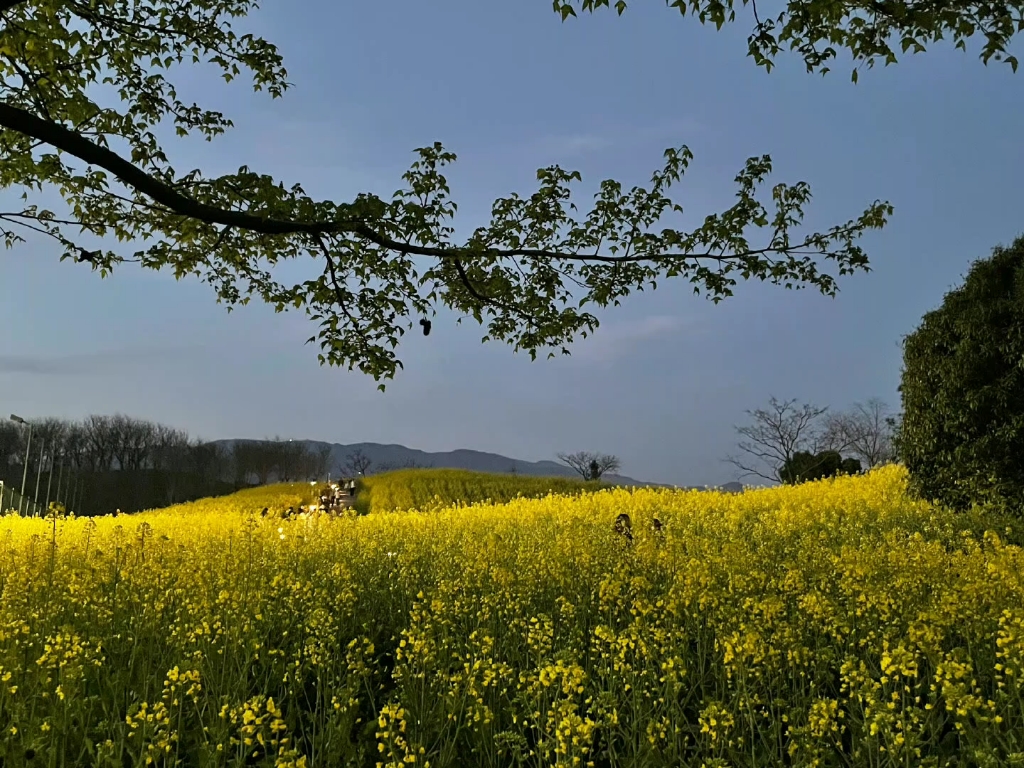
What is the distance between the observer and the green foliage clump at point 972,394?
10148mm

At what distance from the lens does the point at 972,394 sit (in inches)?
→ 409

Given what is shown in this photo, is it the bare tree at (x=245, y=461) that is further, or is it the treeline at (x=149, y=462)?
the bare tree at (x=245, y=461)

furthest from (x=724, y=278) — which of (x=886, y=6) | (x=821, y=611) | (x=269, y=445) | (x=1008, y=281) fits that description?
(x=269, y=445)

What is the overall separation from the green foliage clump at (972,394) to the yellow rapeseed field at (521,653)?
A: 1.21 m

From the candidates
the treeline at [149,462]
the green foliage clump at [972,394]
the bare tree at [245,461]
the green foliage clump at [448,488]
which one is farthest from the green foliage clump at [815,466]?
the bare tree at [245,461]

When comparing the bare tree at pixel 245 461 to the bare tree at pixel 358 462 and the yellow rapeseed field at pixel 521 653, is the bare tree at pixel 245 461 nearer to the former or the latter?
the bare tree at pixel 358 462

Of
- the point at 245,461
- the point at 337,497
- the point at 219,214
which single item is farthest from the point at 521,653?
the point at 245,461

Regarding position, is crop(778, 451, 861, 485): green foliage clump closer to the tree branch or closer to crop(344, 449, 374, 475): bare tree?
the tree branch

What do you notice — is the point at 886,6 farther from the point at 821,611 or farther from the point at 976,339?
the point at 976,339

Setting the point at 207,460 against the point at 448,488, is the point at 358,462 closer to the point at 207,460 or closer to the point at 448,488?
the point at 207,460

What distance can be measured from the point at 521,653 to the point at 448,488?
68.9ft

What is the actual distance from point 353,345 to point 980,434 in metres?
9.32

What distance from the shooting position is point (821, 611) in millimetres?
4254

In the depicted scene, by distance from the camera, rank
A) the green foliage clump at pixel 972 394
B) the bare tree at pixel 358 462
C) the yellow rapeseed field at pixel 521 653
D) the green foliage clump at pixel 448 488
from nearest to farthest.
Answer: the yellow rapeseed field at pixel 521 653, the green foliage clump at pixel 972 394, the green foliage clump at pixel 448 488, the bare tree at pixel 358 462
